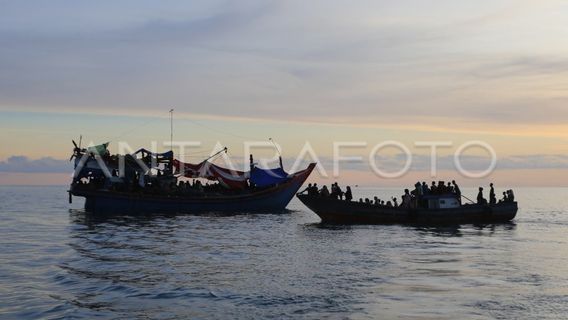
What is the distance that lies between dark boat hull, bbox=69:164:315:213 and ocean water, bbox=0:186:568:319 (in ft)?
50.9

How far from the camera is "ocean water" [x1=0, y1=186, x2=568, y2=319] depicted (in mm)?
15719

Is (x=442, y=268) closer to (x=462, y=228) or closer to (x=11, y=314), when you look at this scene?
(x=11, y=314)

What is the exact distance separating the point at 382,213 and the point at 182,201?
20754mm

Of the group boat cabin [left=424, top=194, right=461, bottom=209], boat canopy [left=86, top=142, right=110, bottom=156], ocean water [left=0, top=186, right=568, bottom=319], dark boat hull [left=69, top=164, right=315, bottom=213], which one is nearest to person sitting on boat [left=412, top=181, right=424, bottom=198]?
boat cabin [left=424, top=194, right=461, bottom=209]

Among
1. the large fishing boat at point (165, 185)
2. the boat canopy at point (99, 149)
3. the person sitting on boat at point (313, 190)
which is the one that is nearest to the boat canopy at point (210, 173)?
the large fishing boat at point (165, 185)

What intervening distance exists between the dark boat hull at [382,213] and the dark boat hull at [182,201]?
49.9 feet

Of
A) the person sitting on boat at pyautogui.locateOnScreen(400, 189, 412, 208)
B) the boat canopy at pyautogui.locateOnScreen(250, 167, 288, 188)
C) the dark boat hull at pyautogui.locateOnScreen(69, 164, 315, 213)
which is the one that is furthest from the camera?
the boat canopy at pyautogui.locateOnScreen(250, 167, 288, 188)

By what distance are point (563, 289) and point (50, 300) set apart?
15.8 metres

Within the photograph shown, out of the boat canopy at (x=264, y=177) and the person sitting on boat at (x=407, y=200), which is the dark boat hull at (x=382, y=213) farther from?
the boat canopy at (x=264, y=177)

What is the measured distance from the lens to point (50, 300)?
54.5ft

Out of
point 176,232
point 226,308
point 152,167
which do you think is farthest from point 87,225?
point 226,308

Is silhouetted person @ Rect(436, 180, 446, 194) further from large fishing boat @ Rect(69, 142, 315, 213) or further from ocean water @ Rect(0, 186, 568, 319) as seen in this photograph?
large fishing boat @ Rect(69, 142, 315, 213)

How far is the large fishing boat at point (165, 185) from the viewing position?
5309 cm

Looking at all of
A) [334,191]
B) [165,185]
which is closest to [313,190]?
[334,191]
